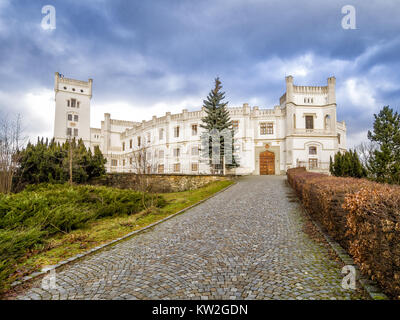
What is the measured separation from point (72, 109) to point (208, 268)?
50264 mm

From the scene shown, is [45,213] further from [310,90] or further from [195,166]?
[310,90]

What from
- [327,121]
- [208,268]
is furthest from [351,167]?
[208,268]

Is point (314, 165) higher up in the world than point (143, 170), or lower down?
higher up

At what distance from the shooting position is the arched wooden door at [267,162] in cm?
3008

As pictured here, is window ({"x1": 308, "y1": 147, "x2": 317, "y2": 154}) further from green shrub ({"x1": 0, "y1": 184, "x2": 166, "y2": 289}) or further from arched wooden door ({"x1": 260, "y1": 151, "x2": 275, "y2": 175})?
green shrub ({"x1": 0, "y1": 184, "x2": 166, "y2": 289})

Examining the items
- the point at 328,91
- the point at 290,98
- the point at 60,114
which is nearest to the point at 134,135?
the point at 60,114

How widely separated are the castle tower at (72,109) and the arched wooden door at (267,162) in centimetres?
3502

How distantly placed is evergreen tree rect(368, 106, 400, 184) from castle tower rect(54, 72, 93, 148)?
152 ft

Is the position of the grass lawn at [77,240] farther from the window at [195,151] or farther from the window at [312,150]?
the window at [312,150]

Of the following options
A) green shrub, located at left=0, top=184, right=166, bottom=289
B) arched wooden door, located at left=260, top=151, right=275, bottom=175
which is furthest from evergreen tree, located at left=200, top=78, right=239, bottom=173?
green shrub, located at left=0, top=184, right=166, bottom=289

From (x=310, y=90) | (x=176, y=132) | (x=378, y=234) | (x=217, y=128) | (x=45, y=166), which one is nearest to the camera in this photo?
(x=378, y=234)

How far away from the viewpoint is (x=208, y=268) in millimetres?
4035

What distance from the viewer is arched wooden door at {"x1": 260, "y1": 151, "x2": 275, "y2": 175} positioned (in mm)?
30078
